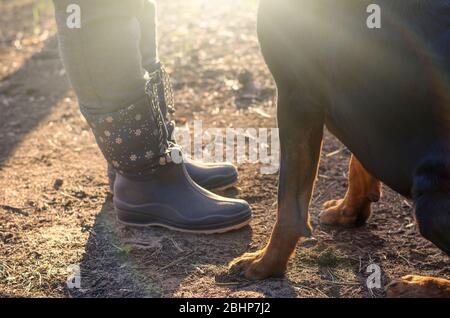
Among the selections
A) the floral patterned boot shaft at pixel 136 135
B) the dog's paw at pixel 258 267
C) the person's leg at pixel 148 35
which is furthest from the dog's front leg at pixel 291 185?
the person's leg at pixel 148 35

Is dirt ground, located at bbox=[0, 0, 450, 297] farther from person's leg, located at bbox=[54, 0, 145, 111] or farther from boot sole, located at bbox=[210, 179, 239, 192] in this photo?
person's leg, located at bbox=[54, 0, 145, 111]

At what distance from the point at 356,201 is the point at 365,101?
2.85ft

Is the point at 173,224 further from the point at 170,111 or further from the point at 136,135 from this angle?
the point at 170,111

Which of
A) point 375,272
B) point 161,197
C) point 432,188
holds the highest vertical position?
point 432,188

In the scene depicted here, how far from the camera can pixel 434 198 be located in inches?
84.3

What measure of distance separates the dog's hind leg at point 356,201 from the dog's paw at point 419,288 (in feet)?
2.09

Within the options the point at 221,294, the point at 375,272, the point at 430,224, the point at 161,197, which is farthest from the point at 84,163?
the point at 430,224

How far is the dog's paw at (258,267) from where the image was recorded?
8.45 ft

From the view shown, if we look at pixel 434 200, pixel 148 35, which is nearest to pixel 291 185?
pixel 434 200

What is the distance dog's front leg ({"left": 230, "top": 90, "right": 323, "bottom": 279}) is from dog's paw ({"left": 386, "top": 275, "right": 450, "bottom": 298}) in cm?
37

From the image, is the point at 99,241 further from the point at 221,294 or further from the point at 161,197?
the point at 221,294

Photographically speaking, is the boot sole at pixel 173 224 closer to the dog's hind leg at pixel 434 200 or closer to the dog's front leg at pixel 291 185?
the dog's front leg at pixel 291 185
